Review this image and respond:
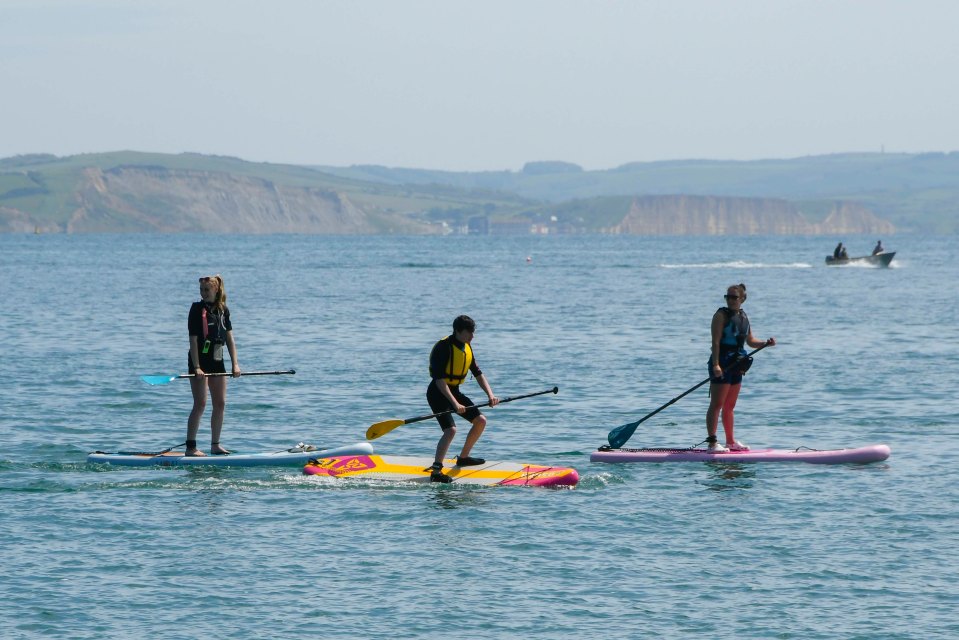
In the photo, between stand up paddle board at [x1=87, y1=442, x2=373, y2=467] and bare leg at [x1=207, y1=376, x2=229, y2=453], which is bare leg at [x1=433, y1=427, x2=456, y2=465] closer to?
stand up paddle board at [x1=87, y1=442, x2=373, y2=467]

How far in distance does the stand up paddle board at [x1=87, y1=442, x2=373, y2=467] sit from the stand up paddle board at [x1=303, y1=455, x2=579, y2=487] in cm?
31

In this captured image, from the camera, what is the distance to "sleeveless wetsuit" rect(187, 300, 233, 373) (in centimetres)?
1858

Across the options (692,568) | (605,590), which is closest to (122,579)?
(605,590)

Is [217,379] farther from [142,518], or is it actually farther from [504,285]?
[504,285]

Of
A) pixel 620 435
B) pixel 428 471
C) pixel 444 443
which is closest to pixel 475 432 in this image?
pixel 444 443

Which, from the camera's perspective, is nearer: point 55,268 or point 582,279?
point 582,279

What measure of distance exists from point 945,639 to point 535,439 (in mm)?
10939

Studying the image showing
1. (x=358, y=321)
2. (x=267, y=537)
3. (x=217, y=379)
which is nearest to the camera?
(x=267, y=537)

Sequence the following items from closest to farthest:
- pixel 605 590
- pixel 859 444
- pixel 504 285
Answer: pixel 605 590, pixel 859 444, pixel 504 285

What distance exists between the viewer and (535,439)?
22766mm

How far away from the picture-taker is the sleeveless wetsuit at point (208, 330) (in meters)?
18.6

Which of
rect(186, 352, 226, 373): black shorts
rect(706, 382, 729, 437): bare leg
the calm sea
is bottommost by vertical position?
the calm sea

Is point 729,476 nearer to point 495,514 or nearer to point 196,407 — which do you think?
point 495,514

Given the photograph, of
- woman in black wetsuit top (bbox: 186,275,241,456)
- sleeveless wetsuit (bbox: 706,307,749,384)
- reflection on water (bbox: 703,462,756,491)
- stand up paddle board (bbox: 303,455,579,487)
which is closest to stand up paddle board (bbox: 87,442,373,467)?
stand up paddle board (bbox: 303,455,579,487)
